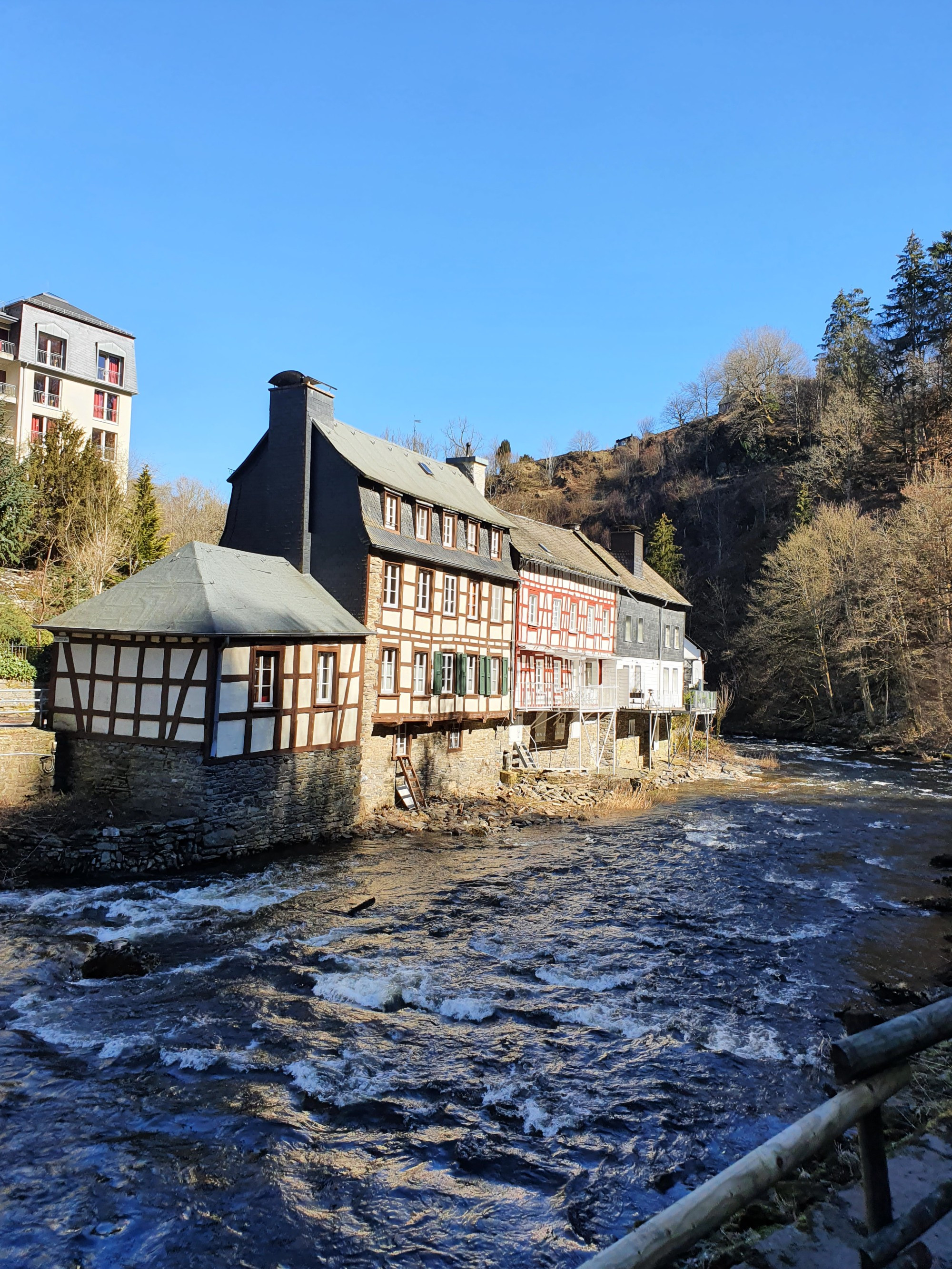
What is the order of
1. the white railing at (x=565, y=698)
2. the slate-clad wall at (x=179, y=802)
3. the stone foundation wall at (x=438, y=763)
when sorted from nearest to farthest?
the slate-clad wall at (x=179, y=802), the stone foundation wall at (x=438, y=763), the white railing at (x=565, y=698)

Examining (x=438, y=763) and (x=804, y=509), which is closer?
(x=438, y=763)

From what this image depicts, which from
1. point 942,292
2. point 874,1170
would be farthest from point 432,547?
point 942,292

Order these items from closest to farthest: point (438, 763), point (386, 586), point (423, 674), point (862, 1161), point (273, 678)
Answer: point (862, 1161), point (273, 678), point (386, 586), point (423, 674), point (438, 763)

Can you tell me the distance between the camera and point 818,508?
51344mm

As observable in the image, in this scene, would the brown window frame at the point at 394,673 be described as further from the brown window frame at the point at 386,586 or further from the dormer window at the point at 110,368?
the dormer window at the point at 110,368

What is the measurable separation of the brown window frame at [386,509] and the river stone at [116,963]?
502 inches

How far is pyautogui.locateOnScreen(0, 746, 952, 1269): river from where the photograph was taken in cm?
608

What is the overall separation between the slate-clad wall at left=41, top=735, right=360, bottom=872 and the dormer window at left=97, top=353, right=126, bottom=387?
3082cm

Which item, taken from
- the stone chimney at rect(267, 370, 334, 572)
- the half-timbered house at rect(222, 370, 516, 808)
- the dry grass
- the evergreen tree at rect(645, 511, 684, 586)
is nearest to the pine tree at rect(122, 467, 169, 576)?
the half-timbered house at rect(222, 370, 516, 808)

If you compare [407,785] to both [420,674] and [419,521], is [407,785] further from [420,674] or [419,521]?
[419,521]

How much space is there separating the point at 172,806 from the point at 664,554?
4772 cm

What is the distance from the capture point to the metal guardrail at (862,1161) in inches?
119

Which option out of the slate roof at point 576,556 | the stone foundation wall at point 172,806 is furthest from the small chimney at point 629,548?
the stone foundation wall at point 172,806

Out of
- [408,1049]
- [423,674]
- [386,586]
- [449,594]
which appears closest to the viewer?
[408,1049]
